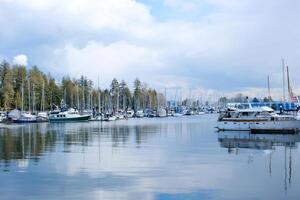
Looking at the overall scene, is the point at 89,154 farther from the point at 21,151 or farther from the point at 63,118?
the point at 63,118

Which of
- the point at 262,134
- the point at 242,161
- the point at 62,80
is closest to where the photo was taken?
the point at 242,161

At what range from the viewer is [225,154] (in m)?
39.2

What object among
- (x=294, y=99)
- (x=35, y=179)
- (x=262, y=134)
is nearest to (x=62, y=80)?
(x=294, y=99)

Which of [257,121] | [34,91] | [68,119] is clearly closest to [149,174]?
[257,121]

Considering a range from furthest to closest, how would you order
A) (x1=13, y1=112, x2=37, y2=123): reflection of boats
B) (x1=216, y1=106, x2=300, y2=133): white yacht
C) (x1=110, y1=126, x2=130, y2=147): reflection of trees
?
(x1=13, y1=112, x2=37, y2=123): reflection of boats, (x1=216, y1=106, x2=300, y2=133): white yacht, (x1=110, y1=126, x2=130, y2=147): reflection of trees

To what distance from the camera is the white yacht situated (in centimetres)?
6462

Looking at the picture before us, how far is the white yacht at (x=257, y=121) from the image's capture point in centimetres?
6462

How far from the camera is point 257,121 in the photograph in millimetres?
66688

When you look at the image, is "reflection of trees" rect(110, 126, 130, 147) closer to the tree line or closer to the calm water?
the calm water

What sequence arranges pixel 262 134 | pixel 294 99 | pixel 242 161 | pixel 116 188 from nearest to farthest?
pixel 116 188
pixel 242 161
pixel 262 134
pixel 294 99

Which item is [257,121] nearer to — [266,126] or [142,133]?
[266,126]

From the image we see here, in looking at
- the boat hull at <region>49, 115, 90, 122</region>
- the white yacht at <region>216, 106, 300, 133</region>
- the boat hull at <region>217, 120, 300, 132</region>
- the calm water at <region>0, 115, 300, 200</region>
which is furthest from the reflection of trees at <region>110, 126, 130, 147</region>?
the boat hull at <region>49, 115, 90, 122</region>

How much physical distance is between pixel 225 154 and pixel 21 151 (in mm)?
16642

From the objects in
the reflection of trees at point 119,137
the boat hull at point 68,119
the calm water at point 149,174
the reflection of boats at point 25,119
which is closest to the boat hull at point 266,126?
the reflection of trees at point 119,137
